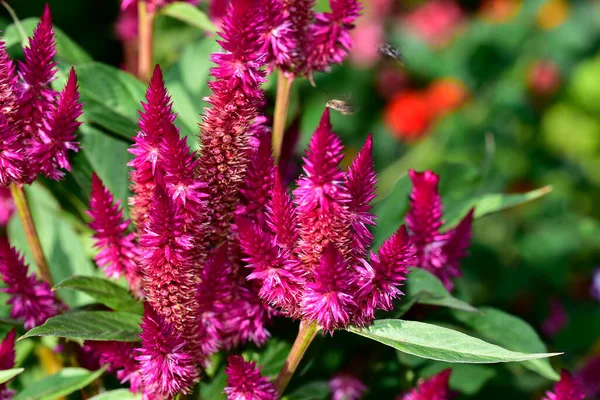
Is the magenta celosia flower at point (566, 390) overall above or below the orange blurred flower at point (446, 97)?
above

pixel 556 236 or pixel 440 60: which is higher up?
pixel 440 60

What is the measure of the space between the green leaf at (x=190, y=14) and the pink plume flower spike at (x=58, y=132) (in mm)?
331

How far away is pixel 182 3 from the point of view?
3.55ft

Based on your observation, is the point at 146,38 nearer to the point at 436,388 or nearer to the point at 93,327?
the point at 93,327

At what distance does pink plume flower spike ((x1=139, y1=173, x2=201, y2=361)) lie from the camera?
0.66m

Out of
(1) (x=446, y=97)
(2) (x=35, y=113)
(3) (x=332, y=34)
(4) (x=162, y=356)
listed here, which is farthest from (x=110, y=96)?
(1) (x=446, y=97)

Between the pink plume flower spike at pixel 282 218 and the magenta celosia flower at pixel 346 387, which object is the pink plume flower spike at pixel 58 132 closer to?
the pink plume flower spike at pixel 282 218

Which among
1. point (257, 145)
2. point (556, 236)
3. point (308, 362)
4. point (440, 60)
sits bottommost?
point (556, 236)

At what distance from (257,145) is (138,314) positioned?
26cm

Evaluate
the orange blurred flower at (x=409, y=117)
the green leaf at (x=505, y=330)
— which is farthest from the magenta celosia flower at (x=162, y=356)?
the orange blurred flower at (x=409, y=117)

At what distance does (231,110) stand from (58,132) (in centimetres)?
21

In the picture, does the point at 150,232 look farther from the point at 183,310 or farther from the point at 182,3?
the point at 182,3

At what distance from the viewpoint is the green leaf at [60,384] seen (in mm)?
838

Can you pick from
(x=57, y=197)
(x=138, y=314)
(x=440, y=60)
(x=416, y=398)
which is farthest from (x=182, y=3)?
(x=440, y=60)
